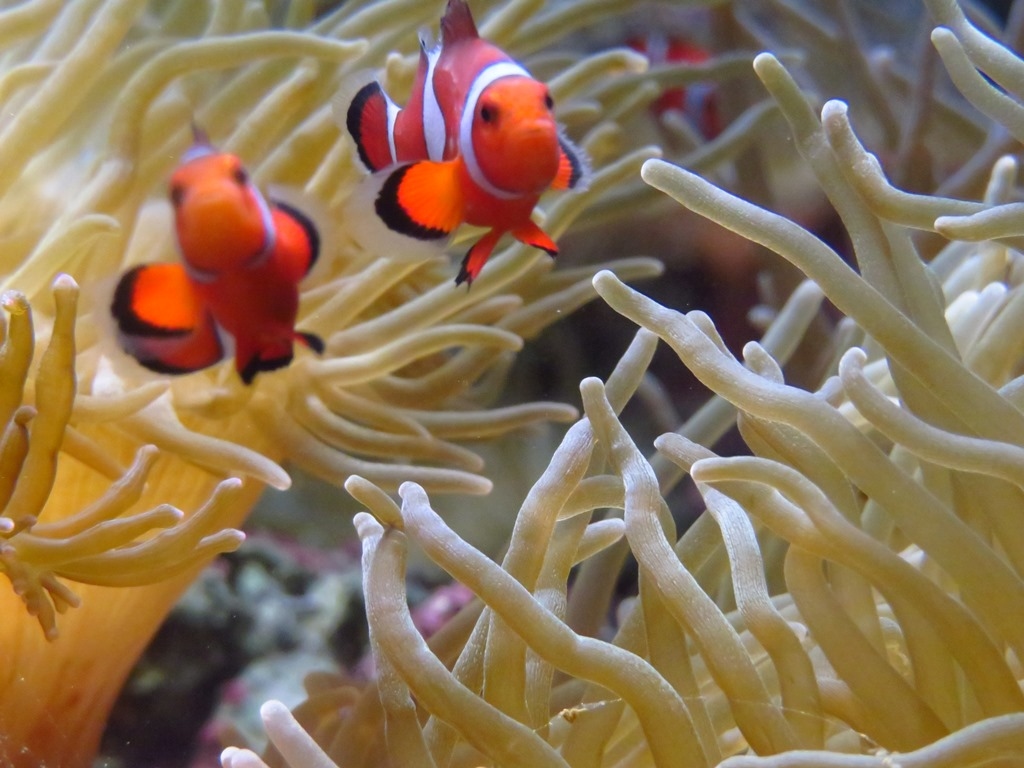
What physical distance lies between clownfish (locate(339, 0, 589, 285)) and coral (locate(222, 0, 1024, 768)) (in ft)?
0.90

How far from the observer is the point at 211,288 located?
1.14 meters

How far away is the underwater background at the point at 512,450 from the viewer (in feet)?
2.30

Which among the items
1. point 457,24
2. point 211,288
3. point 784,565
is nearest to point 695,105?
point 457,24

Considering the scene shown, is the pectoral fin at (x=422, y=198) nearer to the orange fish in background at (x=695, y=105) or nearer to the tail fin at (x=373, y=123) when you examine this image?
the tail fin at (x=373, y=123)

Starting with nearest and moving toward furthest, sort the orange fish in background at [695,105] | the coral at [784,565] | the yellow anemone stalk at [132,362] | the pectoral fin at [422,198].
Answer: the coral at [784,565], the yellow anemone stalk at [132,362], the pectoral fin at [422,198], the orange fish in background at [695,105]

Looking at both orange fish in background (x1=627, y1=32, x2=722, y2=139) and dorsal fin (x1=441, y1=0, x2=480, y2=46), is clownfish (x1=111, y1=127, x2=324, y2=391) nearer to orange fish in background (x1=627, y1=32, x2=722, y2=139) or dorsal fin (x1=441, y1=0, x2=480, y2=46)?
dorsal fin (x1=441, y1=0, x2=480, y2=46)

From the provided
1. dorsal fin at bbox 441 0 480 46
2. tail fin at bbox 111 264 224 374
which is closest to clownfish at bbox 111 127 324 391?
tail fin at bbox 111 264 224 374

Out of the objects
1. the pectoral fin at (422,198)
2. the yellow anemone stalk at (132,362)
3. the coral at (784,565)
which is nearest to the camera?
the coral at (784,565)

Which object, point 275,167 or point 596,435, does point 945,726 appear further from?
point 275,167

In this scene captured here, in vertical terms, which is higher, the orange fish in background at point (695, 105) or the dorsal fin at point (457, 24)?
the dorsal fin at point (457, 24)

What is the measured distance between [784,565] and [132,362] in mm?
744

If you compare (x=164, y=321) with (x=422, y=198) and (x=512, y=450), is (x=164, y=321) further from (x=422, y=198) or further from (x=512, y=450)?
(x=512, y=450)

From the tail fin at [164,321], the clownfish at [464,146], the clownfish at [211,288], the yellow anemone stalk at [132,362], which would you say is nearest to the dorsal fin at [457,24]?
the clownfish at [464,146]

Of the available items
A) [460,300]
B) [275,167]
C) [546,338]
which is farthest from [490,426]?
[546,338]
